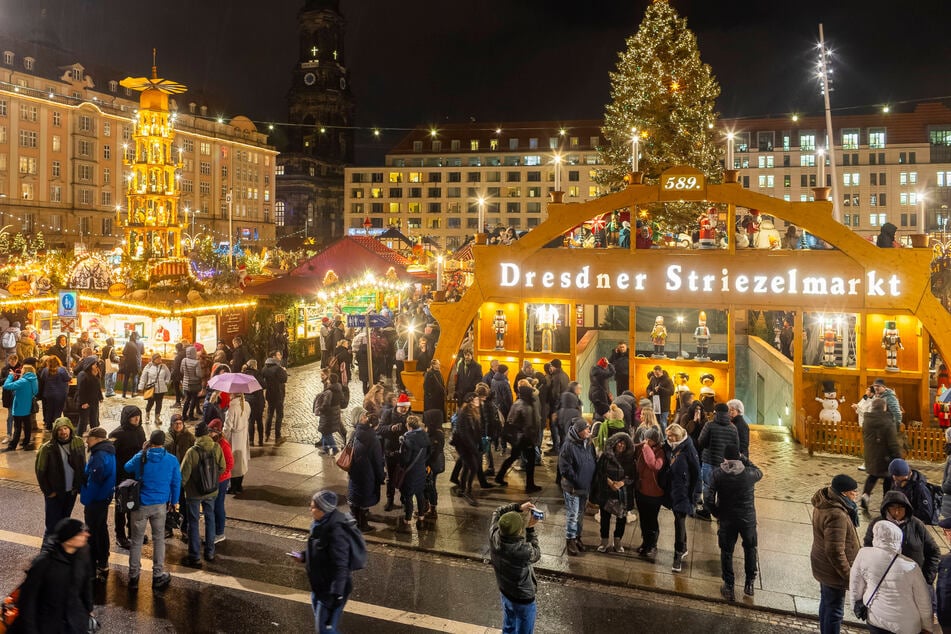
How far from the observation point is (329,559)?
19.8ft

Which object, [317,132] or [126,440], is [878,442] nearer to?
[126,440]

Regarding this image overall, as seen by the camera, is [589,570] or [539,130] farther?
[539,130]

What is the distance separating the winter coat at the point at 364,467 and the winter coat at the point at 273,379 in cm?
564

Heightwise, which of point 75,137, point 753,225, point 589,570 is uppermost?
point 75,137

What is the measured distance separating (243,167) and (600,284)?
3515 inches

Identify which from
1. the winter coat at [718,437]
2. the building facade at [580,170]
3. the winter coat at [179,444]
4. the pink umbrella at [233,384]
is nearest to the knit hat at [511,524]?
the winter coat at [718,437]

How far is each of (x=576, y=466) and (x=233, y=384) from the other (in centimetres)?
560

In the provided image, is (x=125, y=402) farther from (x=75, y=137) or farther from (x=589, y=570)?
(x=75, y=137)

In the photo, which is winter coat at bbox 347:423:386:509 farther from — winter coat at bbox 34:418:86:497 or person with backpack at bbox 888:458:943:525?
person with backpack at bbox 888:458:943:525

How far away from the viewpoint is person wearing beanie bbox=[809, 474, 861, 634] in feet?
20.6

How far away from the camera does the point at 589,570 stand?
333 inches

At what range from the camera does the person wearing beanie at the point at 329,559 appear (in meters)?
6.03

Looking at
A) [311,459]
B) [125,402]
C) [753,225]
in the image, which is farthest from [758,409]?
[125,402]

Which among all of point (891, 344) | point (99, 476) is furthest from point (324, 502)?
point (891, 344)
